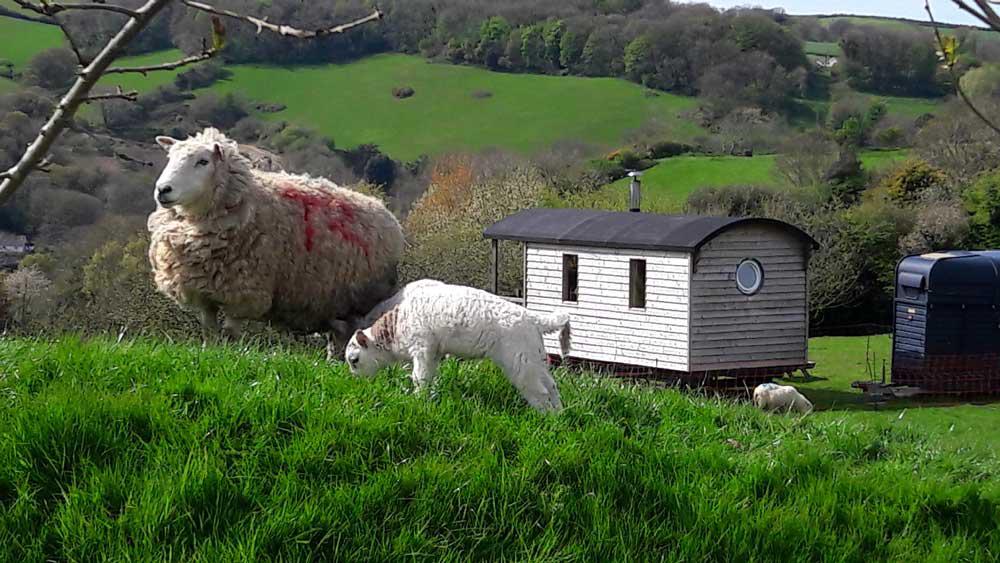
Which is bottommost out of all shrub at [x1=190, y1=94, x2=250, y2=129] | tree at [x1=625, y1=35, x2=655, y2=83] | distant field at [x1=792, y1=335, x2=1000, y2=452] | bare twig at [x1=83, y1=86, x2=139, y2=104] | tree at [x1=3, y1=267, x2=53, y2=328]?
distant field at [x1=792, y1=335, x2=1000, y2=452]

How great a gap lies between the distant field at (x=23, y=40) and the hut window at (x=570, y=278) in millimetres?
19841

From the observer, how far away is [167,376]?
21.2 feet

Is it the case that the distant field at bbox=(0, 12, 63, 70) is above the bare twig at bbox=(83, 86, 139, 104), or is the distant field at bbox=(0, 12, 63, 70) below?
above

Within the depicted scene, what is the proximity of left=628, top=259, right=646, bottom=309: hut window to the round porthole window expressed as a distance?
6.37 ft

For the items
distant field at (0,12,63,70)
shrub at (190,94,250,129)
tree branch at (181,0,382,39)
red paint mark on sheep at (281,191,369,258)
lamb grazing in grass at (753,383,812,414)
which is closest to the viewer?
tree branch at (181,0,382,39)

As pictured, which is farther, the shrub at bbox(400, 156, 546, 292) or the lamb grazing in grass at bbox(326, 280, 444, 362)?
the shrub at bbox(400, 156, 546, 292)

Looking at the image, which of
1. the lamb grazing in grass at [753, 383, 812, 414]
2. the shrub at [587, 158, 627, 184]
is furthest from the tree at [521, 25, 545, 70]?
the lamb grazing in grass at [753, 383, 812, 414]

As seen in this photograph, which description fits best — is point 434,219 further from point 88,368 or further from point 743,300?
point 88,368

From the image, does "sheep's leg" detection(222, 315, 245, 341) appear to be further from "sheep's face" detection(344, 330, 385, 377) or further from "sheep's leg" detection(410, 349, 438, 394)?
"sheep's leg" detection(410, 349, 438, 394)

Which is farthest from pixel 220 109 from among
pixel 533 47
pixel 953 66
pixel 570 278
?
pixel 953 66

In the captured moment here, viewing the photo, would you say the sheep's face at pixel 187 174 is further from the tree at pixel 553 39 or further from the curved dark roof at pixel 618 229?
the tree at pixel 553 39

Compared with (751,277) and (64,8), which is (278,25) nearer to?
(64,8)

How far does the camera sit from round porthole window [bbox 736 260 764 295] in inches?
935

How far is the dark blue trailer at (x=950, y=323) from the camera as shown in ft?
81.5
